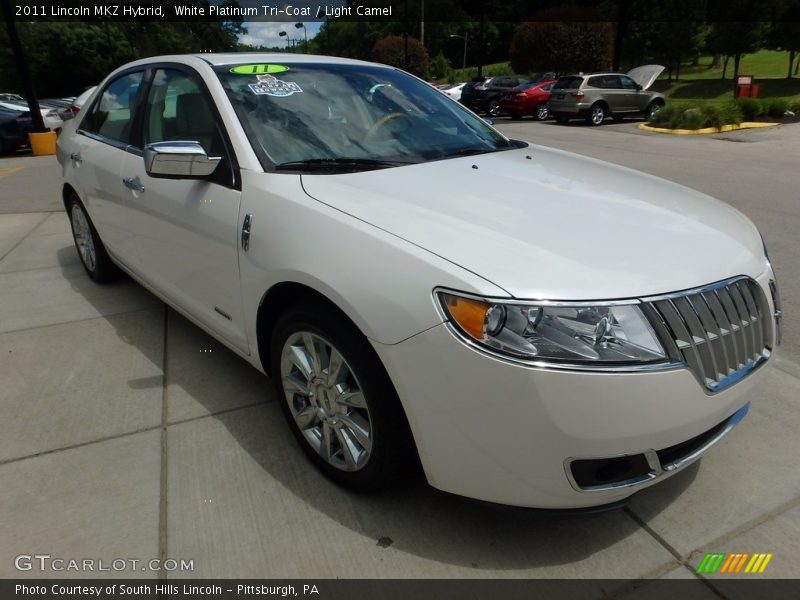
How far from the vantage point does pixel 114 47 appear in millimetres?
47688

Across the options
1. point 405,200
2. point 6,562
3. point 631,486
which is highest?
point 405,200

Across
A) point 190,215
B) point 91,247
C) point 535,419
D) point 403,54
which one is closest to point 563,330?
point 535,419

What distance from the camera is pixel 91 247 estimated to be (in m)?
4.53

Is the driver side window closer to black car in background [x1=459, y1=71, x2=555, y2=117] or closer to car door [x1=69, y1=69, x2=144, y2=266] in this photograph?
car door [x1=69, y1=69, x2=144, y2=266]

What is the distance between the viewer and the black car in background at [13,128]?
14.3 meters

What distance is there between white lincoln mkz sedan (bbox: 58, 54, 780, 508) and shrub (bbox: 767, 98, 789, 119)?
64.9ft

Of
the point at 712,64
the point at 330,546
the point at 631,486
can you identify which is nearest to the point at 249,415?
the point at 330,546

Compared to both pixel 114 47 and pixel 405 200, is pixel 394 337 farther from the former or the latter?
pixel 114 47

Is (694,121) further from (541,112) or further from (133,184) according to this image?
(133,184)

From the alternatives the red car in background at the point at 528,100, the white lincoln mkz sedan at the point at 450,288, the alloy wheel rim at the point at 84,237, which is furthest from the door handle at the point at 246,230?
the red car in background at the point at 528,100

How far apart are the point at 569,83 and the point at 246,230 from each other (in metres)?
19.9

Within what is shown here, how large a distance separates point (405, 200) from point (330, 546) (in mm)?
1274

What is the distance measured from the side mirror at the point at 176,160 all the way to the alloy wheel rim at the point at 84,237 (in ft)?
7.47

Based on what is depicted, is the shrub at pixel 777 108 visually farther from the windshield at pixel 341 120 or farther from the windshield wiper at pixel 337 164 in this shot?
the windshield wiper at pixel 337 164
